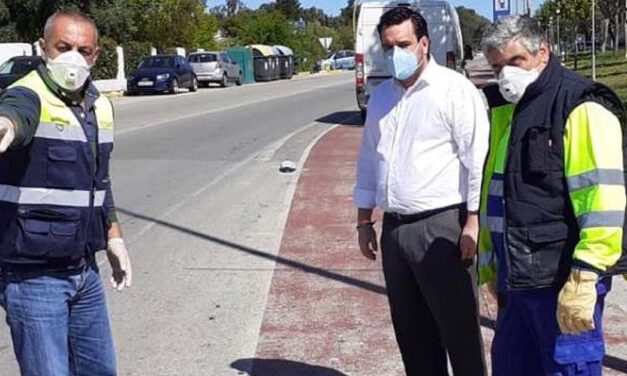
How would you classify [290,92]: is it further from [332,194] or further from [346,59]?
[346,59]

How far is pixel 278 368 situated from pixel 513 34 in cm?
288

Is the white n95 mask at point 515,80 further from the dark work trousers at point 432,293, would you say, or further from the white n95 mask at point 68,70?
the white n95 mask at point 68,70

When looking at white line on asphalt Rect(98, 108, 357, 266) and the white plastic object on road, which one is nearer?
white line on asphalt Rect(98, 108, 357, 266)

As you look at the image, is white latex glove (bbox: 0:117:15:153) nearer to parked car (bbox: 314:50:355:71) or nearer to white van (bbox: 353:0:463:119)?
white van (bbox: 353:0:463:119)

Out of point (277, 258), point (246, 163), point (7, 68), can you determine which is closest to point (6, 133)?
point (277, 258)

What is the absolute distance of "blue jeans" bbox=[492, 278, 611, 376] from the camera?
3.62 metres

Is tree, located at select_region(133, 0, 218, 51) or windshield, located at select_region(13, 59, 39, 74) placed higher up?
tree, located at select_region(133, 0, 218, 51)

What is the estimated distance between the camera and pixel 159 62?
135 feet

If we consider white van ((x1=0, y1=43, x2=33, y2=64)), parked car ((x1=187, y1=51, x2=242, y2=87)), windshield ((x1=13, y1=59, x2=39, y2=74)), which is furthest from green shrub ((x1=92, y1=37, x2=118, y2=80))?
windshield ((x1=13, y1=59, x2=39, y2=74))

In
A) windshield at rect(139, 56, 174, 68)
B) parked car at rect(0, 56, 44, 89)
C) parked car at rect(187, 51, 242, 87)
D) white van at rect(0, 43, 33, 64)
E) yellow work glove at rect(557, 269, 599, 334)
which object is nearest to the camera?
yellow work glove at rect(557, 269, 599, 334)

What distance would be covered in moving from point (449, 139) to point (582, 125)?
1.00 meters

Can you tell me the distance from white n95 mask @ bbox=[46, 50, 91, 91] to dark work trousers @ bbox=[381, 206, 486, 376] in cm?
161

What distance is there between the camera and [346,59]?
270 ft

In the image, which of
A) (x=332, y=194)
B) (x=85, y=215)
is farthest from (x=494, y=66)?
(x=332, y=194)
